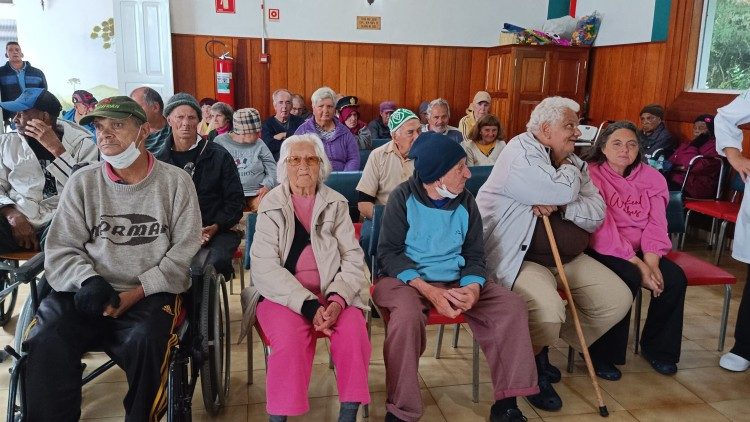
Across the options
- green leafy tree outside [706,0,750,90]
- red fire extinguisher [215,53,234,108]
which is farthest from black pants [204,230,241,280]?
red fire extinguisher [215,53,234,108]

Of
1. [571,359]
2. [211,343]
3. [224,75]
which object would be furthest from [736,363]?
[224,75]

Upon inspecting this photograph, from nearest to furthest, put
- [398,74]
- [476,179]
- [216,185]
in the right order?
[216,185]
[476,179]
[398,74]

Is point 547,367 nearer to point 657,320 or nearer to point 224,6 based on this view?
point 657,320

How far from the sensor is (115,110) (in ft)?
6.40

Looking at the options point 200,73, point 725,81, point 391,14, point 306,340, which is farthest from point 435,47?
point 306,340

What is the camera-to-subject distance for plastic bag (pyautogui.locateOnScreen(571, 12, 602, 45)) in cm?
681

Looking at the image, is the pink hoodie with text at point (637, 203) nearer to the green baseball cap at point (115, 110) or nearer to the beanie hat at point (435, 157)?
the beanie hat at point (435, 157)

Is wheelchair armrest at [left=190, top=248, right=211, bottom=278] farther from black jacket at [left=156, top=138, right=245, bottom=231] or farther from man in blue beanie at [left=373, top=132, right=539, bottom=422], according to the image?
man in blue beanie at [left=373, top=132, right=539, bottom=422]

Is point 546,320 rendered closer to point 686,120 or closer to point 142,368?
point 142,368

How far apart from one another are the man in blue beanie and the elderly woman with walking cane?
18 cm

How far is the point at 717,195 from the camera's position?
186 inches

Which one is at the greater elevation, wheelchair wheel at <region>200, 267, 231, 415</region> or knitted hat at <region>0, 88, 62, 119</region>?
knitted hat at <region>0, 88, 62, 119</region>

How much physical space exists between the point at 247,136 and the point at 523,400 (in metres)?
2.42

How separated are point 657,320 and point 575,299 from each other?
0.51 m
